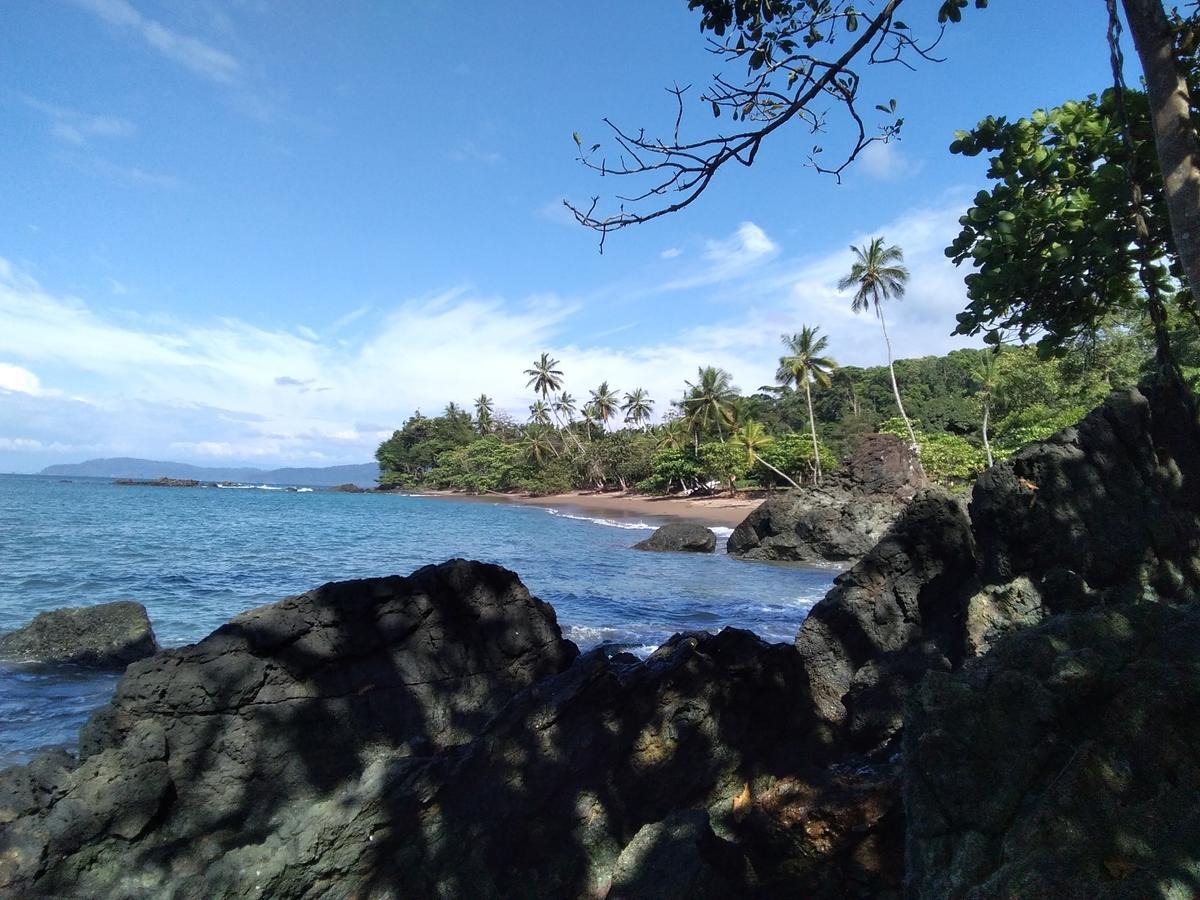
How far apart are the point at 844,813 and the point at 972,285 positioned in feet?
11.9

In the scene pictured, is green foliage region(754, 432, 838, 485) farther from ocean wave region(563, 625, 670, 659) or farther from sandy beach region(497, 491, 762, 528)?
ocean wave region(563, 625, 670, 659)

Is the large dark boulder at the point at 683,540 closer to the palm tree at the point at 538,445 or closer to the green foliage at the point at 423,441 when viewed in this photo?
the palm tree at the point at 538,445

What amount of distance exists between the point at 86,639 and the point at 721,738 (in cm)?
1009

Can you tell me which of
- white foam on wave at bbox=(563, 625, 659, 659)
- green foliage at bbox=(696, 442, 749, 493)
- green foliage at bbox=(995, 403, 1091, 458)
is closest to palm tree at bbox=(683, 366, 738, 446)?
green foliage at bbox=(696, 442, 749, 493)

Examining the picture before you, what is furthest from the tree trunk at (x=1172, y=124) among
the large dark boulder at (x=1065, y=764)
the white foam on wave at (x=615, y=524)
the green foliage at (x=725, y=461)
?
the green foliage at (x=725, y=461)

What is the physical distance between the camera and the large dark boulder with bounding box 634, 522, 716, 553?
2975 cm

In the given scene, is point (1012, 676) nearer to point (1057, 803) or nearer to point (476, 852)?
point (1057, 803)

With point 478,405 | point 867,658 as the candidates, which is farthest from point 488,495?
point 867,658

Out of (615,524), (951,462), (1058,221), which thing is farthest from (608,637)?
(951,462)

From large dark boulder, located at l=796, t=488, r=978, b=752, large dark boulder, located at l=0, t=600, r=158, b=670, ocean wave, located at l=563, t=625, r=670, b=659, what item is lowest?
ocean wave, located at l=563, t=625, r=670, b=659

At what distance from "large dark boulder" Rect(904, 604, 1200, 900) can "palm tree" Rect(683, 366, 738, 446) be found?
186 ft

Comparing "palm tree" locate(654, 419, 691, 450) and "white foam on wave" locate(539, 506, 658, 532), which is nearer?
"white foam on wave" locate(539, 506, 658, 532)

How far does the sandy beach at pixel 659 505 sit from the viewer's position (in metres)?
49.4

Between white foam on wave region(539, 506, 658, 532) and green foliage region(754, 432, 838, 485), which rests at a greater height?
green foliage region(754, 432, 838, 485)
